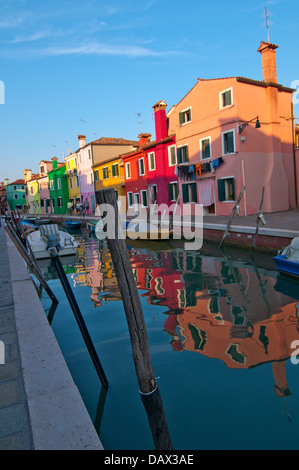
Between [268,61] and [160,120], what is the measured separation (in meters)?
8.40

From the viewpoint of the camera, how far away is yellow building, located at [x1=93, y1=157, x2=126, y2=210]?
3045cm

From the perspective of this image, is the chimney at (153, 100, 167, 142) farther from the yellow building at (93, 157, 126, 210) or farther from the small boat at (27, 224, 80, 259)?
the small boat at (27, 224, 80, 259)

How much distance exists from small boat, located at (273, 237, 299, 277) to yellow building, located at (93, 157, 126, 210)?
21651 millimetres

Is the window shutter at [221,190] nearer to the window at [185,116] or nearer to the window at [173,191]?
the window at [173,191]

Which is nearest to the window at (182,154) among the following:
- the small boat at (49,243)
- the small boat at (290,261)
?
the small boat at (49,243)

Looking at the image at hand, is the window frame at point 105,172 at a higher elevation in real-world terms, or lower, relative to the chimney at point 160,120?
lower

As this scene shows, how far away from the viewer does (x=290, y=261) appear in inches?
343

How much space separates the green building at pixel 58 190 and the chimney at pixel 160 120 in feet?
67.3

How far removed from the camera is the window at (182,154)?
71.9 feet

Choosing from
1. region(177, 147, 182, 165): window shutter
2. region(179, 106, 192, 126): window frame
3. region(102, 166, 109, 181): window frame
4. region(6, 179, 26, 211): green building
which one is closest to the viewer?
region(179, 106, 192, 126): window frame

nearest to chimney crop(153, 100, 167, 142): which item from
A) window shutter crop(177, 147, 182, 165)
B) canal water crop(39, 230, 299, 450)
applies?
window shutter crop(177, 147, 182, 165)

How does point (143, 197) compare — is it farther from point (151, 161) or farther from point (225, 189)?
point (225, 189)
